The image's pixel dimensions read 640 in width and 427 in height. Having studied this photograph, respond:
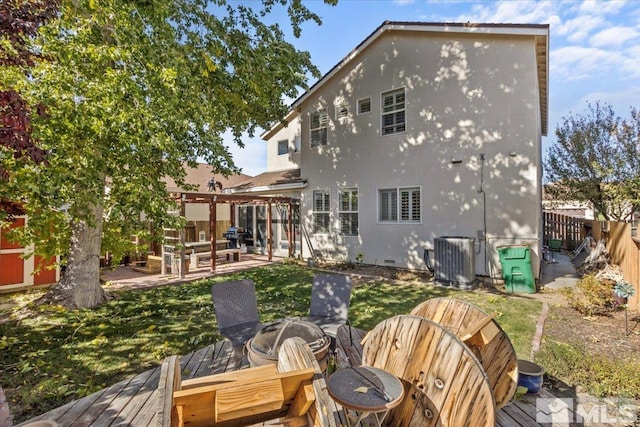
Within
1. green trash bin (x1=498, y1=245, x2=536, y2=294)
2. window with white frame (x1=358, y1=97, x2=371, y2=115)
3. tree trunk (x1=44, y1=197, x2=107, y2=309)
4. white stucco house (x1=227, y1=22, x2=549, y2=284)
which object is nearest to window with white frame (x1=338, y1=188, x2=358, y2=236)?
white stucco house (x1=227, y1=22, x2=549, y2=284)

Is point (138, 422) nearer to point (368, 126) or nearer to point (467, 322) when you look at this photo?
point (467, 322)

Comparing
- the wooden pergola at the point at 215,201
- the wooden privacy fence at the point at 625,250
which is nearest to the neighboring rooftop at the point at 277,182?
the wooden pergola at the point at 215,201

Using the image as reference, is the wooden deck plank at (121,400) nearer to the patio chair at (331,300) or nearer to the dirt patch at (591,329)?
the patio chair at (331,300)

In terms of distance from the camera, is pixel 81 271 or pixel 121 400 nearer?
pixel 121 400

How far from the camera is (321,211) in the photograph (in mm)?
13289

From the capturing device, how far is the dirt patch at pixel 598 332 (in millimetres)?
4664

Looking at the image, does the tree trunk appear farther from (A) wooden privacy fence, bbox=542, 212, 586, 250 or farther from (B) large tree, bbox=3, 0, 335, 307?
(A) wooden privacy fence, bbox=542, 212, 586, 250

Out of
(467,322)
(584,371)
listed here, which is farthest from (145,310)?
(584,371)

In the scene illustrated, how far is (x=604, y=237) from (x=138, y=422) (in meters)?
13.5

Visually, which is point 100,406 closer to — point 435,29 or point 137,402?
point 137,402

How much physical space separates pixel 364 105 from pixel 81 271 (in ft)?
34.2

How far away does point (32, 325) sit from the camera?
227 inches

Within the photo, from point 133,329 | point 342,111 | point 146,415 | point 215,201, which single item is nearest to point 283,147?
point 342,111

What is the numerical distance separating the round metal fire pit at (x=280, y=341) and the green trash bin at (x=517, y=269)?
684 cm
